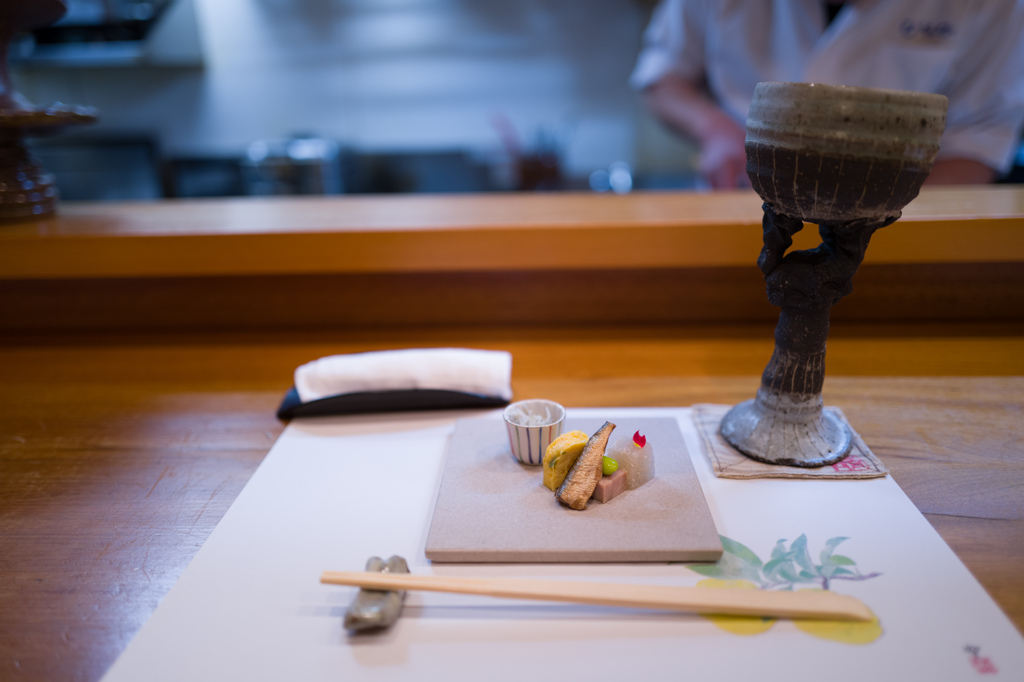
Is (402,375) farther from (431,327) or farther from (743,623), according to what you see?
(743,623)

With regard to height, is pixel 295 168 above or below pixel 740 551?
above

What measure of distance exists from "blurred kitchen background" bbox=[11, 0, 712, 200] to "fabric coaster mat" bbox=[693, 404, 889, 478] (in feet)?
5.96

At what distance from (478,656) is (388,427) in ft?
1.15

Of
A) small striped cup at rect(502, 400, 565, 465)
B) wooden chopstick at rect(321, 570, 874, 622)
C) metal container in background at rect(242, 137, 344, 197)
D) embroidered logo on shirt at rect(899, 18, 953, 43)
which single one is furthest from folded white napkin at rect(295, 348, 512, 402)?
metal container in background at rect(242, 137, 344, 197)

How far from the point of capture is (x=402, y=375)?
753 mm

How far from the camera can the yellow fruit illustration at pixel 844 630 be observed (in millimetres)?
421

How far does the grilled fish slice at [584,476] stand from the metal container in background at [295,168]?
1937mm

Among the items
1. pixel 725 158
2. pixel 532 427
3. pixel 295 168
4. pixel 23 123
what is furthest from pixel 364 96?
pixel 532 427

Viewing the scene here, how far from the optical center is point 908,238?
0.86m

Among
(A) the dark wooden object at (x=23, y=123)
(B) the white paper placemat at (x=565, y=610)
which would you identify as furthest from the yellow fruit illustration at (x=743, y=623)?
(A) the dark wooden object at (x=23, y=123)

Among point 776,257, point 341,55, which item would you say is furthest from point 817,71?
point 341,55

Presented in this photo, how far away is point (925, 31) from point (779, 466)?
138 cm

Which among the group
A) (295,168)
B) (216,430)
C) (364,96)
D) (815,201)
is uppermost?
(364,96)

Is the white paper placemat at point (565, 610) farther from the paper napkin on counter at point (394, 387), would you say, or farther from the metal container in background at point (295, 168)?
the metal container in background at point (295, 168)
